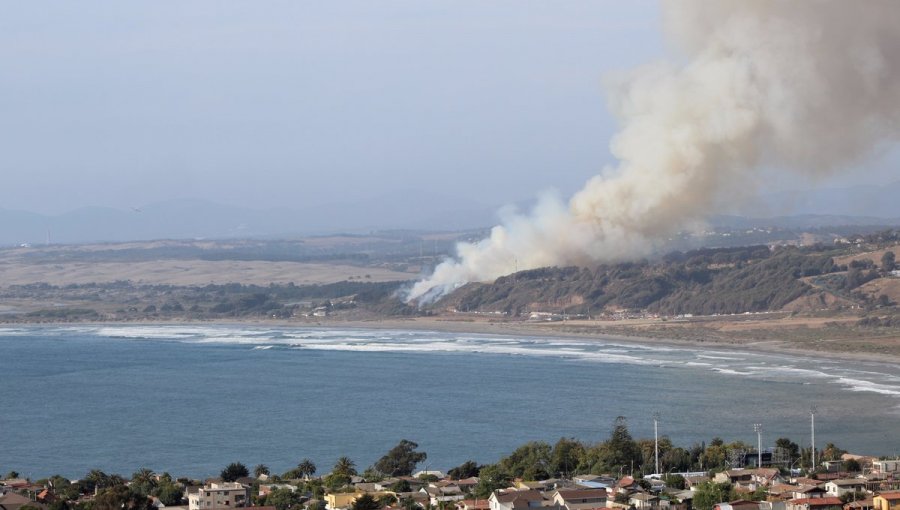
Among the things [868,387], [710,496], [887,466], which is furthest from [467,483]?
[868,387]

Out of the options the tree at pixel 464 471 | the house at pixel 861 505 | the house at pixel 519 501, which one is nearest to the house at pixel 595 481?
the tree at pixel 464 471

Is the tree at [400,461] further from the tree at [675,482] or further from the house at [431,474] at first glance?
the tree at [675,482]

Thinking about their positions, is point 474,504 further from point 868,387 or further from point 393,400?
point 868,387

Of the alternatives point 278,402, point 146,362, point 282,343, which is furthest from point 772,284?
point 278,402

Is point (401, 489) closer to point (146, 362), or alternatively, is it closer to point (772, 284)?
point (146, 362)

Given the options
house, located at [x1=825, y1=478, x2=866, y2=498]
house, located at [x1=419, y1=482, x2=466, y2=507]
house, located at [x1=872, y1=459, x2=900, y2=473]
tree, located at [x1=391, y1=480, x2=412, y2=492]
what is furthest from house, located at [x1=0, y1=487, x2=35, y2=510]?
house, located at [x1=872, y1=459, x2=900, y2=473]

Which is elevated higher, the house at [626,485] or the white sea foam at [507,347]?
the white sea foam at [507,347]

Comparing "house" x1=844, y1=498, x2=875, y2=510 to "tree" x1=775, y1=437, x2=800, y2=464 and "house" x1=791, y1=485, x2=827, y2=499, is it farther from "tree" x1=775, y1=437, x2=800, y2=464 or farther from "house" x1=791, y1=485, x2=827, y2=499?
"tree" x1=775, y1=437, x2=800, y2=464
